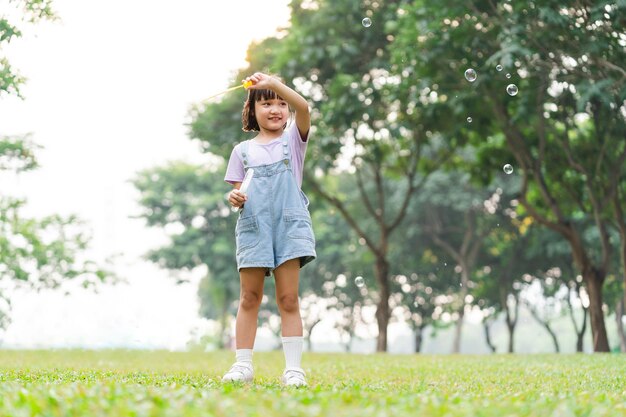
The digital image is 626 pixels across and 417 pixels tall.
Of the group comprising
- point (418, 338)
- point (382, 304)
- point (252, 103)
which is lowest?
point (418, 338)

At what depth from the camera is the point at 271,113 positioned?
614cm

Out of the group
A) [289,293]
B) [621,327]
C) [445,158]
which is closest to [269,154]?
[289,293]

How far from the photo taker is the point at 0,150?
17.0 m

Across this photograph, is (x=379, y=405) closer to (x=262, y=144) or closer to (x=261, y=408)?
(x=261, y=408)

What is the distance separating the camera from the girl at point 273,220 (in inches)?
227

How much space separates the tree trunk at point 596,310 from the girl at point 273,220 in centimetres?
1514

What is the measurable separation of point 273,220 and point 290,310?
597 mm

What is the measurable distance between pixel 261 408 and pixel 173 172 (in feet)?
111

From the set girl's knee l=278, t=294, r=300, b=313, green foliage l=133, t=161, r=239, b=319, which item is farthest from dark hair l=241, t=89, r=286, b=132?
green foliage l=133, t=161, r=239, b=319

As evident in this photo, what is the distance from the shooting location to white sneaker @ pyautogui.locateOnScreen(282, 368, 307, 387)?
5461 mm

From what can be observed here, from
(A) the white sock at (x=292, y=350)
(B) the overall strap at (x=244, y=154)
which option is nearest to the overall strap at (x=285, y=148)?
(B) the overall strap at (x=244, y=154)

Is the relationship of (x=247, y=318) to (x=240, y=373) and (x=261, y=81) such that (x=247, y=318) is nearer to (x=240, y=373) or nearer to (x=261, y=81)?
(x=240, y=373)

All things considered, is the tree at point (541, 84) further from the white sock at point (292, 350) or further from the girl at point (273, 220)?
the white sock at point (292, 350)

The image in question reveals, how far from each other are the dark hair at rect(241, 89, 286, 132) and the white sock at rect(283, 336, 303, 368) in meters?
1.49
